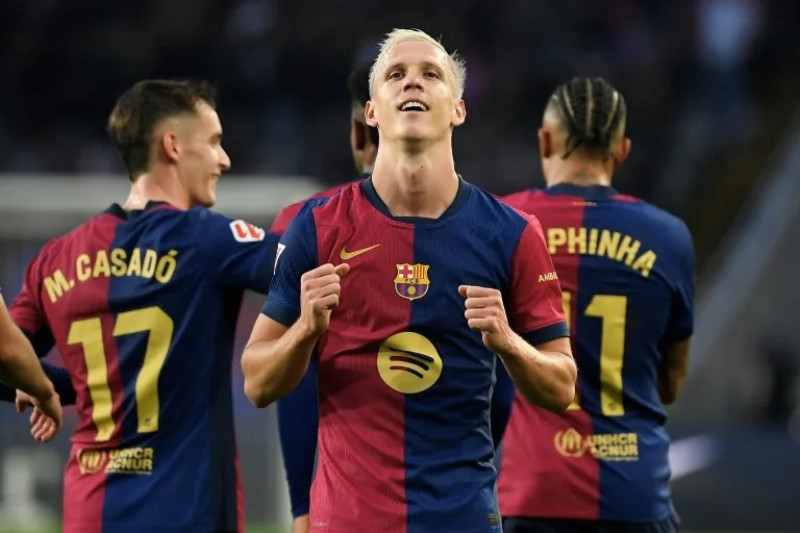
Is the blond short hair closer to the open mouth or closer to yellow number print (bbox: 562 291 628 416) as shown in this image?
the open mouth

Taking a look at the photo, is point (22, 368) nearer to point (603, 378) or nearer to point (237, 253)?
point (237, 253)

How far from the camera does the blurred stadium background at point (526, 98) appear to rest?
13.6 metres

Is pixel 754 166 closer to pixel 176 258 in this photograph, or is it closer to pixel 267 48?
pixel 267 48

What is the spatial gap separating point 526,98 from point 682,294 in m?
9.72

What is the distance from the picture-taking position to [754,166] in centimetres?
1502

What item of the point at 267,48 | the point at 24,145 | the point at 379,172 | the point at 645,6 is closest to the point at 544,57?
the point at 645,6

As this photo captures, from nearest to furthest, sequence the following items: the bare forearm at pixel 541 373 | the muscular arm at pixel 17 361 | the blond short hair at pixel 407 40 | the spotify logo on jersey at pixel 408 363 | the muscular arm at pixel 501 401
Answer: the bare forearm at pixel 541 373
the spotify logo on jersey at pixel 408 363
the blond short hair at pixel 407 40
the muscular arm at pixel 17 361
the muscular arm at pixel 501 401

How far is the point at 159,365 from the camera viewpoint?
4926mm

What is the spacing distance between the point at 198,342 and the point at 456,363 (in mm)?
1338

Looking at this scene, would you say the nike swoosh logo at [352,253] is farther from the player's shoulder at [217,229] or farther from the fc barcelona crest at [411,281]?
the player's shoulder at [217,229]

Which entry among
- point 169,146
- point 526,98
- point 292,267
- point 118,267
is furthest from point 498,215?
point 526,98

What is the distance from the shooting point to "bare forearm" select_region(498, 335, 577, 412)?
3.72 metres

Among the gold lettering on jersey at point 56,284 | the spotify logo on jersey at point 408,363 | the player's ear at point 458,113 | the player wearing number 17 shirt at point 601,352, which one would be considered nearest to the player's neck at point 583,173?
the player wearing number 17 shirt at point 601,352

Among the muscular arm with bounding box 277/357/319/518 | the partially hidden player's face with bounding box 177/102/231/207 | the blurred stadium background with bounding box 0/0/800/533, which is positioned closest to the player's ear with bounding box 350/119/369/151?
the partially hidden player's face with bounding box 177/102/231/207
